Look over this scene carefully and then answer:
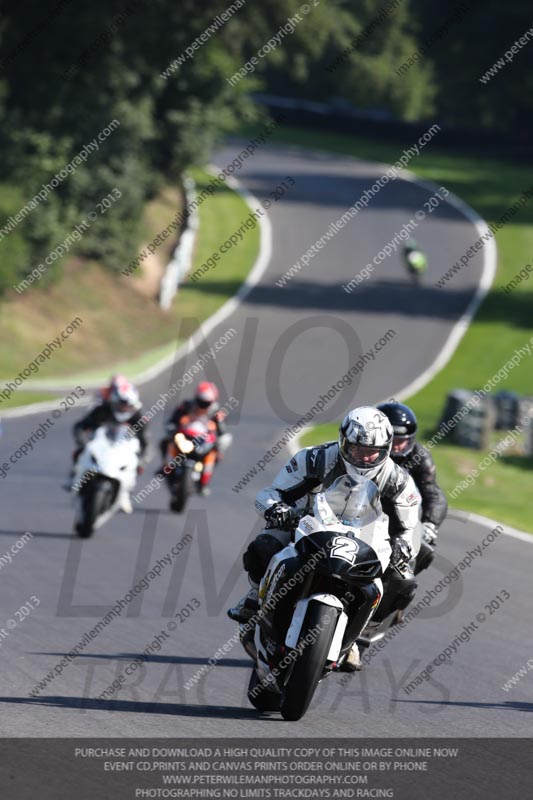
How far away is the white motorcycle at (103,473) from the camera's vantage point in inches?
527

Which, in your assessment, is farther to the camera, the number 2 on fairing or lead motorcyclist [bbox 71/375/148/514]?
→ lead motorcyclist [bbox 71/375/148/514]

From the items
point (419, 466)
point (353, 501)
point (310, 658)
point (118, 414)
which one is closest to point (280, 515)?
point (353, 501)

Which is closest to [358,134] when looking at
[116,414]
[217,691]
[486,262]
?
[486,262]

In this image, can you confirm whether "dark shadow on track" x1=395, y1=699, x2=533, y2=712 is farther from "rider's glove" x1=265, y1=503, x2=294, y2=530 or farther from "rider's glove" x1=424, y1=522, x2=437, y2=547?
"rider's glove" x1=424, y1=522, x2=437, y2=547

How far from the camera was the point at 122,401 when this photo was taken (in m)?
13.9

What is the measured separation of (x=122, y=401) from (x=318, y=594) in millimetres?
7042

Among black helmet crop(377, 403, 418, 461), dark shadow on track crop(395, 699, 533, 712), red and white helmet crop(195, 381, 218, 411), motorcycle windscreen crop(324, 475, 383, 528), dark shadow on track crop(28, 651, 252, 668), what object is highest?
black helmet crop(377, 403, 418, 461)

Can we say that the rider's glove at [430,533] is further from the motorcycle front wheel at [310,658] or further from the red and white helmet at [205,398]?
the red and white helmet at [205,398]

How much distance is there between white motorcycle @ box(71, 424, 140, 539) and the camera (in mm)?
13398

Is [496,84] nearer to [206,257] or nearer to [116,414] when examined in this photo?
[206,257]

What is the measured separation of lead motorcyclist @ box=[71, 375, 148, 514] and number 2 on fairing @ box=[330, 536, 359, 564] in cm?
694

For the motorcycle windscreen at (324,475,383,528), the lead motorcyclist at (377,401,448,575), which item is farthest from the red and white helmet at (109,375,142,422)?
the motorcycle windscreen at (324,475,383,528)

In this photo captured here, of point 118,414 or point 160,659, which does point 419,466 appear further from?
point 118,414

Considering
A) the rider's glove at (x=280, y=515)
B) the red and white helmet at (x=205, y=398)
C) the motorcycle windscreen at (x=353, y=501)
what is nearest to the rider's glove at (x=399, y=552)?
the motorcycle windscreen at (x=353, y=501)
